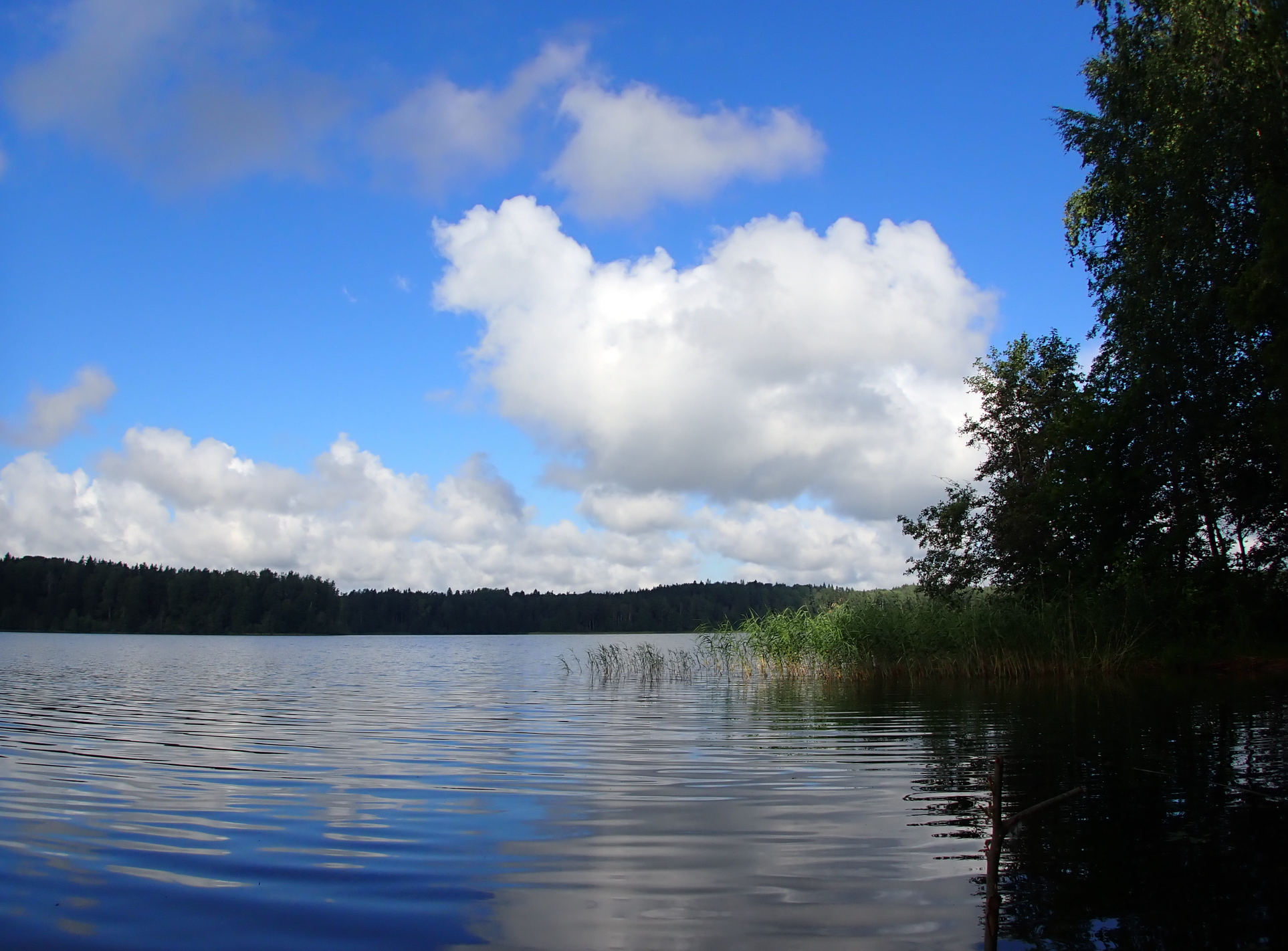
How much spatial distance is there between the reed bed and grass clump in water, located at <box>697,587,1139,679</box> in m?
0.02

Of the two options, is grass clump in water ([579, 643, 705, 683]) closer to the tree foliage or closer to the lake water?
the tree foliage

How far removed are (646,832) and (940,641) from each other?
20676mm

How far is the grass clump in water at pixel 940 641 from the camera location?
2567 cm

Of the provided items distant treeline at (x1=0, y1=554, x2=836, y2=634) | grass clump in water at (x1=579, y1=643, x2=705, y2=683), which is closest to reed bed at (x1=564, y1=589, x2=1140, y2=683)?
grass clump in water at (x1=579, y1=643, x2=705, y2=683)

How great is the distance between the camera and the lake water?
5.30 meters

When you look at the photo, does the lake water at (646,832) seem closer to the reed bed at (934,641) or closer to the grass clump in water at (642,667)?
the reed bed at (934,641)

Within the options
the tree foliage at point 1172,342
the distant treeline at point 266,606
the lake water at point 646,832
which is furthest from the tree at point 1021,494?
the distant treeline at point 266,606

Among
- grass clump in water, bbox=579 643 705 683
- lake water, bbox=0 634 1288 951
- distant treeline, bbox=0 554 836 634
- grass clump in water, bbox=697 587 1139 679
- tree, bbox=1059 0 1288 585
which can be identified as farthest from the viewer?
distant treeline, bbox=0 554 836 634

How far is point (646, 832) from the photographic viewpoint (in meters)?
7.77

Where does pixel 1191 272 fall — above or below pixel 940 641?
above

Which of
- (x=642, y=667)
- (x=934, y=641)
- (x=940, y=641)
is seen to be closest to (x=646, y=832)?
(x=934, y=641)

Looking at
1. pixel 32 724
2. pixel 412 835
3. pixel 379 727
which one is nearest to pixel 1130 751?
pixel 412 835

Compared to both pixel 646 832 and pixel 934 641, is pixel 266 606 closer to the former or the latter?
pixel 934 641

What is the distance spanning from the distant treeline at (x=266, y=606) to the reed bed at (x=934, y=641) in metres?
92.2
